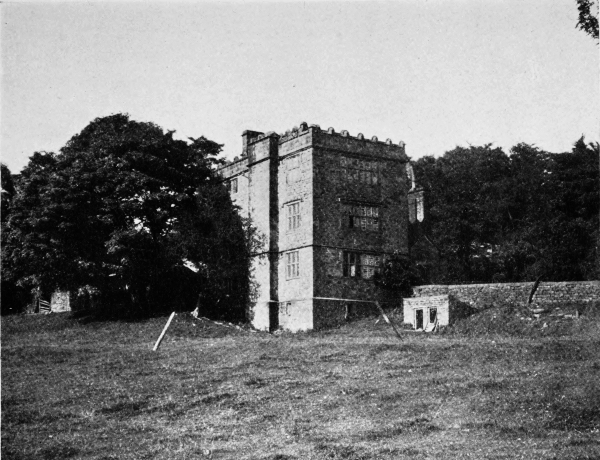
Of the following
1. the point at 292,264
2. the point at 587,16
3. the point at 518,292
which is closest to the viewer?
the point at 587,16

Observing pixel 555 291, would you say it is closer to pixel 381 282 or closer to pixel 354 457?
pixel 381 282

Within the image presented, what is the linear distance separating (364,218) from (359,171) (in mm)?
2700

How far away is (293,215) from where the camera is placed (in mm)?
44125

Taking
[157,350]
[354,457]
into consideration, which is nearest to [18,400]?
[157,350]

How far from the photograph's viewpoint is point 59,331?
46156 mm

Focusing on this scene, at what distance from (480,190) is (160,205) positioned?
24123mm

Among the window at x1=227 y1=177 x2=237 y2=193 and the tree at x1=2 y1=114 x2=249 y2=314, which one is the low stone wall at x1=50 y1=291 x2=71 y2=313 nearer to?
the tree at x1=2 y1=114 x2=249 y2=314

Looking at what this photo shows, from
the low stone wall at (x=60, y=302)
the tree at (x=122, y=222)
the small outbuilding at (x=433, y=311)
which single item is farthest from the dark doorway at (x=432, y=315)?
the low stone wall at (x=60, y=302)

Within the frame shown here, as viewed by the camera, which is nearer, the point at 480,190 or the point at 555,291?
the point at 555,291

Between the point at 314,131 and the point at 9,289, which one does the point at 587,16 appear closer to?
the point at 314,131

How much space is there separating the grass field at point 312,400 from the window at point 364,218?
39.3ft

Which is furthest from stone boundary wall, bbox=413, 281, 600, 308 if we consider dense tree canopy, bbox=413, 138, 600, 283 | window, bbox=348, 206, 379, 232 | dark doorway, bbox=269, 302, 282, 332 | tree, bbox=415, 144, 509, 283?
tree, bbox=415, 144, 509, 283

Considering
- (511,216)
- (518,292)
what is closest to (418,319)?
(518,292)

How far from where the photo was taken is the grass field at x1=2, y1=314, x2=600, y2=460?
17.7 m
